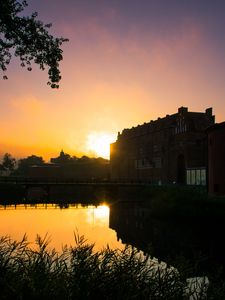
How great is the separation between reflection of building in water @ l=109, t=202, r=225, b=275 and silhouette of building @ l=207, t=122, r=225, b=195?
702 centimetres

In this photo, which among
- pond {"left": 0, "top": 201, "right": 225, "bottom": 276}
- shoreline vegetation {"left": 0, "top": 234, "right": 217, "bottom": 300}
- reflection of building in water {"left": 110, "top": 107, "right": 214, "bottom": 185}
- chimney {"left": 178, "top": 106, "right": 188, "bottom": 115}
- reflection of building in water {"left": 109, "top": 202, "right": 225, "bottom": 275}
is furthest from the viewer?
chimney {"left": 178, "top": 106, "right": 188, "bottom": 115}

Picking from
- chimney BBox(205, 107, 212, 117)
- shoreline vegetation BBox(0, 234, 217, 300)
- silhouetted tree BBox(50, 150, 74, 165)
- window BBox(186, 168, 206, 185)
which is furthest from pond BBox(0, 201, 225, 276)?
silhouetted tree BBox(50, 150, 74, 165)

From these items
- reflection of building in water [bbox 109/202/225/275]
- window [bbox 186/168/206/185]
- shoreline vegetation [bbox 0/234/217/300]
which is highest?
window [bbox 186/168/206/185]

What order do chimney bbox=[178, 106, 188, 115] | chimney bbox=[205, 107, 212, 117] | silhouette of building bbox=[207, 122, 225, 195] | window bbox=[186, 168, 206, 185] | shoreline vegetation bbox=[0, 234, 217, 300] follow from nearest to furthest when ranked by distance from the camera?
1. shoreline vegetation bbox=[0, 234, 217, 300]
2. silhouette of building bbox=[207, 122, 225, 195]
3. window bbox=[186, 168, 206, 185]
4. chimney bbox=[178, 106, 188, 115]
5. chimney bbox=[205, 107, 212, 117]

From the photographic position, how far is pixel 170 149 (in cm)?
6875

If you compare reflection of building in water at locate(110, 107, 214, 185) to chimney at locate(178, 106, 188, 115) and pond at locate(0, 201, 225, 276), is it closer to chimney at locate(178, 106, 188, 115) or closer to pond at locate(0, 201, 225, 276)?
chimney at locate(178, 106, 188, 115)

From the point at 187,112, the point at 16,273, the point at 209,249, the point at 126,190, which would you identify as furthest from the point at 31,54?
the point at 126,190

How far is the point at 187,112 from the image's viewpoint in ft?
215

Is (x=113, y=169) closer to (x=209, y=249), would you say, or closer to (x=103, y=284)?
(x=209, y=249)

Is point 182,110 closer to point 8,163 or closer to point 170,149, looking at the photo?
point 170,149

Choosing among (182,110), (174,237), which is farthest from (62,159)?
(174,237)

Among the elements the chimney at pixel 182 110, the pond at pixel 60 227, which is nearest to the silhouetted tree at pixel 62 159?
the chimney at pixel 182 110

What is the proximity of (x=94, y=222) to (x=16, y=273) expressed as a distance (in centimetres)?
2912

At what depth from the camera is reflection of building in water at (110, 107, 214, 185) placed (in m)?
61.6
